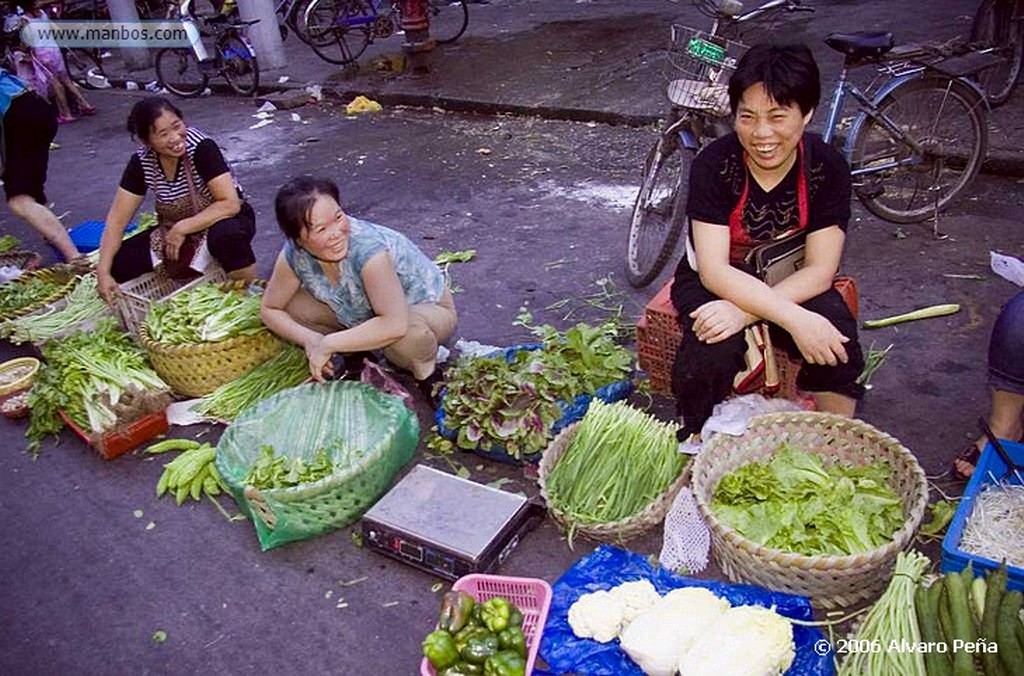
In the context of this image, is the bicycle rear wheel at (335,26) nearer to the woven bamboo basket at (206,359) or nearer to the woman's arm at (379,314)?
the woven bamboo basket at (206,359)

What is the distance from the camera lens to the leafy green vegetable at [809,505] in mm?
2412

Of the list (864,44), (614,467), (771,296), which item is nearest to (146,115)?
(614,467)

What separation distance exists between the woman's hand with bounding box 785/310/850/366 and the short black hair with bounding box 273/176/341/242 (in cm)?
179

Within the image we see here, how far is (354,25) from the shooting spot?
10422 mm

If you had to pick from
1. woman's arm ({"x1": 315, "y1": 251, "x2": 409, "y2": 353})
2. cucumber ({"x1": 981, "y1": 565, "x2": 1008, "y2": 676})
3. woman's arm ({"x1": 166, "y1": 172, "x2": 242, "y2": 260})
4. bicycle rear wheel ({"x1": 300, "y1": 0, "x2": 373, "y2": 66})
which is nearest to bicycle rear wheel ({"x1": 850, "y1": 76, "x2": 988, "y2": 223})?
woman's arm ({"x1": 315, "y1": 251, "x2": 409, "y2": 353})

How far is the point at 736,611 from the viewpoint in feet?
7.34

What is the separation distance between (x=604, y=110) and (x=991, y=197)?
331cm

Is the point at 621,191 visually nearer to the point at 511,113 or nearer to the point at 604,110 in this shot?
the point at 604,110

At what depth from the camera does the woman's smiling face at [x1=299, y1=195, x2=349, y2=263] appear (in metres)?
3.03

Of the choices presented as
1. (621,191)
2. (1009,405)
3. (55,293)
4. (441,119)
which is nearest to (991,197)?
(621,191)

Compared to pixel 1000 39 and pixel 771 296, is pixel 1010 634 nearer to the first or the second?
pixel 771 296

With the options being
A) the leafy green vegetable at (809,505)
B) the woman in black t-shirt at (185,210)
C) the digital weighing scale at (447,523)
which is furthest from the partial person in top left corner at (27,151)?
the leafy green vegetable at (809,505)

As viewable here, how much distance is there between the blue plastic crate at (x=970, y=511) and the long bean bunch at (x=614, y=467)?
91 centimetres

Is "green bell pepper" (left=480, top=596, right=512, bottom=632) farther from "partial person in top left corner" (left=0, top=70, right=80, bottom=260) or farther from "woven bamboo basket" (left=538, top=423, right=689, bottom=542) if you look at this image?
"partial person in top left corner" (left=0, top=70, right=80, bottom=260)
